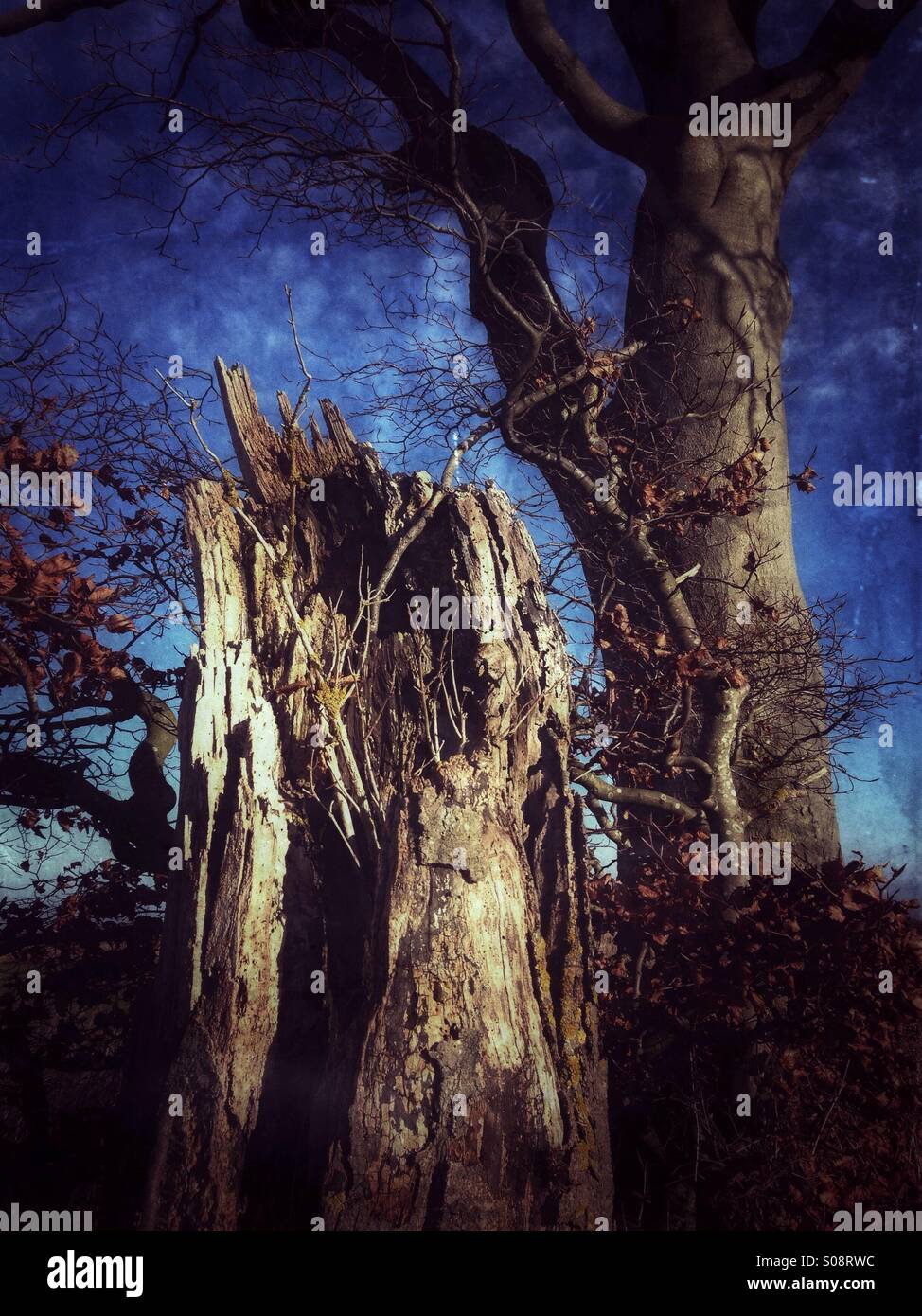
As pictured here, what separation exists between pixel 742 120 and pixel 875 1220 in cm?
523

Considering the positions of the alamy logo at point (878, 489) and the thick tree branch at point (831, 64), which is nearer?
the alamy logo at point (878, 489)

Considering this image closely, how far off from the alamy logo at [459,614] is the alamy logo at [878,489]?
1.96 m

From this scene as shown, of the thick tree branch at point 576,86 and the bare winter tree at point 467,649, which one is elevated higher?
the thick tree branch at point 576,86

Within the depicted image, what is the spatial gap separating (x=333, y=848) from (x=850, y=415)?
3228 millimetres

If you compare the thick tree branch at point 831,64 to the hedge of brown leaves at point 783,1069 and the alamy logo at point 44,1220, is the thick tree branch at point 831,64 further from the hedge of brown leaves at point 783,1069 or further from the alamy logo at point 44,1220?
the alamy logo at point 44,1220

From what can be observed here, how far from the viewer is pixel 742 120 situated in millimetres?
3871

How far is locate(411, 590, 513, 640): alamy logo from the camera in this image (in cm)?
266

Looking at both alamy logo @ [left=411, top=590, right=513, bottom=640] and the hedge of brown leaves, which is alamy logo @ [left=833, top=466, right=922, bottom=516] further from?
alamy logo @ [left=411, top=590, right=513, bottom=640]
